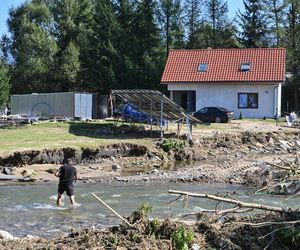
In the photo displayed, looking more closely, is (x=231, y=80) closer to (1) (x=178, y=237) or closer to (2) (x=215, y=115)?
(2) (x=215, y=115)

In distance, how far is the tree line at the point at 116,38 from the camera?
5891cm

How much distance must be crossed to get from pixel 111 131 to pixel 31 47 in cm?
3391

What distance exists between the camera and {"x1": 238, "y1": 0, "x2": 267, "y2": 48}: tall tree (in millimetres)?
65750

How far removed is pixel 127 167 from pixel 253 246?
745 inches

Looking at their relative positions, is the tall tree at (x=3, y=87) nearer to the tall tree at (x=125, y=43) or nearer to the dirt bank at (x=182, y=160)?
the tall tree at (x=125, y=43)

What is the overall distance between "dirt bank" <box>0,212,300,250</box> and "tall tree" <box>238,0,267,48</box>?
188ft

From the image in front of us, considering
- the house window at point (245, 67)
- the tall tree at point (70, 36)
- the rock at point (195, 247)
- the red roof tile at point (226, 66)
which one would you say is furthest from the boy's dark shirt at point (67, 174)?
the tall tree at point (70, 36)

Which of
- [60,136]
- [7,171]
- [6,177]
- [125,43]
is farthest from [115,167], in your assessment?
[125,43]

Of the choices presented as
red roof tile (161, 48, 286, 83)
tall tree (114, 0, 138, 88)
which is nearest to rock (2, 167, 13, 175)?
red roof tile (161, 48, 286, 83)

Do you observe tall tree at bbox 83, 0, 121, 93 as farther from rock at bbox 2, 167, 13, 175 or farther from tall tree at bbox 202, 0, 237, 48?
rock at bbox 2, 167, 13, 175

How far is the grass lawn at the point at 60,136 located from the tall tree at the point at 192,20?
31366 millimetres

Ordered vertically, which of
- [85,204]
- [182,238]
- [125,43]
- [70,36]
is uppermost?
[70,36]

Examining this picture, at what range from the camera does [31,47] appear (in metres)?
66.9

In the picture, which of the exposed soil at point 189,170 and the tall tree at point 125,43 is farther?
→ the tall tree at point 125,43
